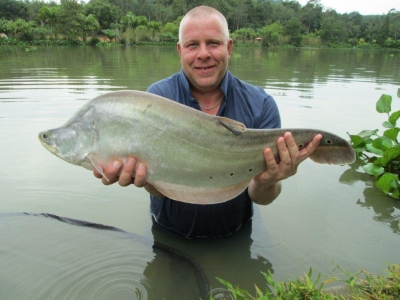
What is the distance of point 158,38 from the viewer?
58844 mm

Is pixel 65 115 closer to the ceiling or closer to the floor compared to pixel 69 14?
closer to the floor

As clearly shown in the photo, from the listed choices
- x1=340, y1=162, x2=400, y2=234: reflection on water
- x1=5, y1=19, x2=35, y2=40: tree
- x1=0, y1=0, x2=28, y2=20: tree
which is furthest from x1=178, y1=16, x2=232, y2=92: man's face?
x1=0, y1=0, x2=28, y2=20: tree

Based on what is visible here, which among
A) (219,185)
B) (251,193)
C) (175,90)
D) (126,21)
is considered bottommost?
(251,193)

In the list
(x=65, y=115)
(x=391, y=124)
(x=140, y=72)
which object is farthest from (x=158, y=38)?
(x=391, y=124)

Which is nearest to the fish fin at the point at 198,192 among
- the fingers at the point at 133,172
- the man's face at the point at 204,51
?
the fingers at the point at 133,172

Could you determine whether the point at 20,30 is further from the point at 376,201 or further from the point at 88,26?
the point at 376,201

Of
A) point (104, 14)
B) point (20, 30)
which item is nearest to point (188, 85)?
point (20, 30)

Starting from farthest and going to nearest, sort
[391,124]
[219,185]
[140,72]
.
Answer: [140,72], [391,124], [219,185]

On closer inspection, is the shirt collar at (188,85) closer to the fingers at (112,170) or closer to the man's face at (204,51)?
the man's face at (204,51)

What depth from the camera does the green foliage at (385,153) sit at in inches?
168

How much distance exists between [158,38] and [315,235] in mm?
59636

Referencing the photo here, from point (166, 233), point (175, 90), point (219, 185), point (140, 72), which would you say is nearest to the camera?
point (219, 185)

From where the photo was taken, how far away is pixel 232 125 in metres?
2.18

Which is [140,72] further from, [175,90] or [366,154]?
[175,90]
